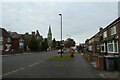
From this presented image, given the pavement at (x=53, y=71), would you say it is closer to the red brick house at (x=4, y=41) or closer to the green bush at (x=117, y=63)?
the green bush at (x=117, y=63)

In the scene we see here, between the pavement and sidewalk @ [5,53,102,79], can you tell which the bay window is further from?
sidewalk @ [5,53,102,79]

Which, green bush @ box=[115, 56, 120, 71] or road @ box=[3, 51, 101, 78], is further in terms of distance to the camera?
green bush @ box=[115, 56, 120, 71]

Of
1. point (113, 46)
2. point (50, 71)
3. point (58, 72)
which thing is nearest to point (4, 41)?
point (113, 46)

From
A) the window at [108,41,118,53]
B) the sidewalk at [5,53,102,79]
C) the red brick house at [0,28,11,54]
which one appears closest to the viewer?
the sidewalk at [5,53,102,79]

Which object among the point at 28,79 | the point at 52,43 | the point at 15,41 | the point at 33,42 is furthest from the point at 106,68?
the point at 52,43

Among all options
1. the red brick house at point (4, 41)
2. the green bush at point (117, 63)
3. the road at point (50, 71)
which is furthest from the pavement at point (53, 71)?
the red brick house at point (4, 41)

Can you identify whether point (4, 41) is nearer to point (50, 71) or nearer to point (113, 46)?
point (113, 46)

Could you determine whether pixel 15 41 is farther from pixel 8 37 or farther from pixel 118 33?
pixel 118 33

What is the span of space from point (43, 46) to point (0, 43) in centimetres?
3835

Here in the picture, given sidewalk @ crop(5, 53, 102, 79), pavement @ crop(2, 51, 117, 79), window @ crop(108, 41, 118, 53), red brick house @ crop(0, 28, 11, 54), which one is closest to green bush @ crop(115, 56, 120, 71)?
pavement @ crop(2, 51, 117, 79)

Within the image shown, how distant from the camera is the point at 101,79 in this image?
445 inches

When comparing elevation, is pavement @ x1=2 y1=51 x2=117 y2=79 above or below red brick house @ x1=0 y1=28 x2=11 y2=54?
below

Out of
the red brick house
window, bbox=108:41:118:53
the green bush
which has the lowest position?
the green bush

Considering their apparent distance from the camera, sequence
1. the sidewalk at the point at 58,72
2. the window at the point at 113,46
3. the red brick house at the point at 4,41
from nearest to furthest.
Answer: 1. the sidewalk at the point at 58,72
2. the window at the point at 113,46
3. the red brick house at the point at 4,41
